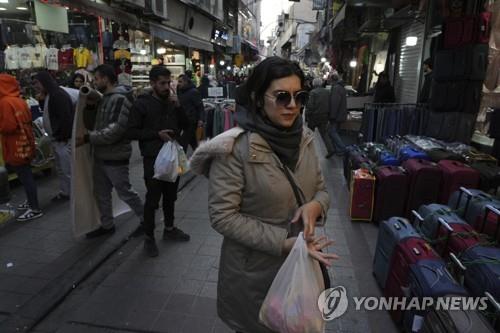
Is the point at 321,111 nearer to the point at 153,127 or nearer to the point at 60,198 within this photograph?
the point at 153,127

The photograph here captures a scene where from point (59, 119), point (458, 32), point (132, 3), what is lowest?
point (59, 119)

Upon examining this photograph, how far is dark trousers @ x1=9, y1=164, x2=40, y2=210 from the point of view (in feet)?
17.5

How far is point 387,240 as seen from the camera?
358 centimetres

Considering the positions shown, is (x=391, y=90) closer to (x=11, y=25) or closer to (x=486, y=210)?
(x=486, y=210)

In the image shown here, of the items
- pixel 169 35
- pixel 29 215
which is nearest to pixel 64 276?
pixel 29 215

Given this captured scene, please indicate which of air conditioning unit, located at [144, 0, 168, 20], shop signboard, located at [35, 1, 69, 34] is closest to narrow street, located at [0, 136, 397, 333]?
shop signboard, located at [35, 1, 69, 34]

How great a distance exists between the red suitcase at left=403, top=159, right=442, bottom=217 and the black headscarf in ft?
11.8

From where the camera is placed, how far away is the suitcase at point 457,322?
2125 millimetres

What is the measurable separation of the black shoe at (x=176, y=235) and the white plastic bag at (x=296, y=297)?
325 cm

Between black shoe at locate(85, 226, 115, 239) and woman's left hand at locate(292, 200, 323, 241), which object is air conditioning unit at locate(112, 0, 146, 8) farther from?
woman's left hand at locate(292, 200, 323, 241)

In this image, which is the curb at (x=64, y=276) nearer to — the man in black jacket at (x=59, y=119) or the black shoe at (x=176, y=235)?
the black shoe at (x=176, y=235)

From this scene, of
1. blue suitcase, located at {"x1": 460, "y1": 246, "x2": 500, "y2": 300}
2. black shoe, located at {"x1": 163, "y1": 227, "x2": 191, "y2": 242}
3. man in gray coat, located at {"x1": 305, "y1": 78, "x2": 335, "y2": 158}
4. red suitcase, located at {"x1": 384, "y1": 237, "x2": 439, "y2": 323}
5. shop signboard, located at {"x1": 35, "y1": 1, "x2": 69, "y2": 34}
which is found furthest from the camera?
man in gray coat, located at {"x1": 305, "y1": 78, "x2": 335, "y2": 158}

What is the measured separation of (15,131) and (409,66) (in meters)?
10.5

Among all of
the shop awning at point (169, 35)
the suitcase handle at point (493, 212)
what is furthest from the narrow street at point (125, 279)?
the shop awning at point (169, 35)
